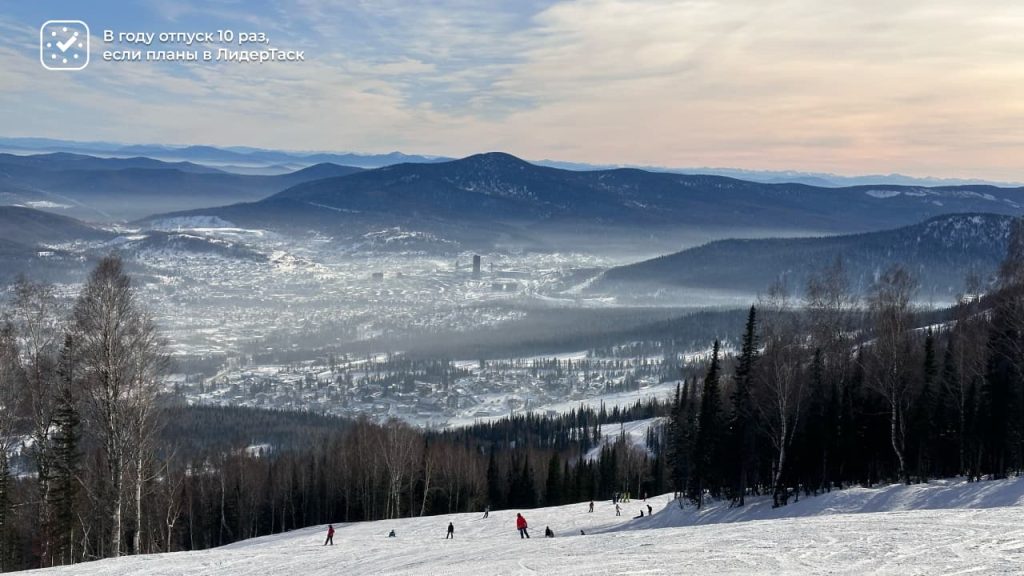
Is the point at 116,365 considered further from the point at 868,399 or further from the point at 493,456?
the point at 493,456

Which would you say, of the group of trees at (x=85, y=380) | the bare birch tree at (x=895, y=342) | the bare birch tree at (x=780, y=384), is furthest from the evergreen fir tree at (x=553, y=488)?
the group of trees at (x=85, y=380)

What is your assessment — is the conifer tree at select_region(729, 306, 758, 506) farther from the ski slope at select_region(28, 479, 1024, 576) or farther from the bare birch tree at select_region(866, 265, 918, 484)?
the ski slope at select_region(28, 479, 1024, 576)

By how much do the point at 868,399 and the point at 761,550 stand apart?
3272 cm

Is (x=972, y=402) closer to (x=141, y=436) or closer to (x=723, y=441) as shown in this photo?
(x=723, y=441)

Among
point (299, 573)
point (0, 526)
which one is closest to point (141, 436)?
point (299, 573)

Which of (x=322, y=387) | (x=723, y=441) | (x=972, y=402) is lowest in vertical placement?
(x=322, y=387)

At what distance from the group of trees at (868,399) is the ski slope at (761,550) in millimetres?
7241

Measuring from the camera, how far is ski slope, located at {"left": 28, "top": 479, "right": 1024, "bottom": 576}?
18.2 meters

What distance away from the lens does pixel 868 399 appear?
48.2 metres

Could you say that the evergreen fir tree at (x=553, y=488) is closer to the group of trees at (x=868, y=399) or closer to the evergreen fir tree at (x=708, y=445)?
the evergreen fir tree at (x=708, y=445)

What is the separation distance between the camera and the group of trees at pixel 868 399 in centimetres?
4272

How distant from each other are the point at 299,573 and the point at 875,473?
131 ft

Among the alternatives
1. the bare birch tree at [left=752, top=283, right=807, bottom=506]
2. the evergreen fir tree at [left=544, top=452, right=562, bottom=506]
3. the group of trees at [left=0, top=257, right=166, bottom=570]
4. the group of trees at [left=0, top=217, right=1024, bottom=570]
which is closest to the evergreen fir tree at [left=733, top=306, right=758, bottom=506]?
the group of trees at [left=0, top=217, right=1024, bottom=570]

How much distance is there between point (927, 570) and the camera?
659 inches
